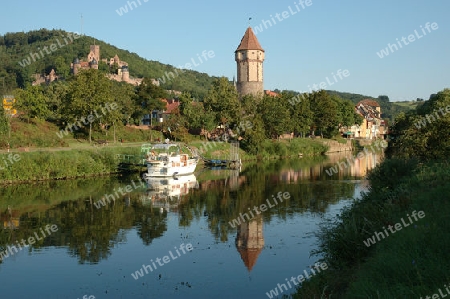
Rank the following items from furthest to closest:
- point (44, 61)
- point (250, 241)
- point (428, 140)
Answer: point (44, 61) < point (428, 140) < point (250, 241)

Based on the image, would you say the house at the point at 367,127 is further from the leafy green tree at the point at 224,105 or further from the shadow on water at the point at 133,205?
the shadow on water at the point at 133,205

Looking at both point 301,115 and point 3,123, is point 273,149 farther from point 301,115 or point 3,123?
point 3,123

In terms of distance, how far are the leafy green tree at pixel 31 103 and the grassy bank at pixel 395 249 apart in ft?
161

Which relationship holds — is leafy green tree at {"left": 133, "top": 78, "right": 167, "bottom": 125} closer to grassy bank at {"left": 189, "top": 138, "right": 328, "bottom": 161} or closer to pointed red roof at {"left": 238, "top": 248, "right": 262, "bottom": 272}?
grassy bank at {"left": 189, "top": 138, "right": 328, "bottom": 161}

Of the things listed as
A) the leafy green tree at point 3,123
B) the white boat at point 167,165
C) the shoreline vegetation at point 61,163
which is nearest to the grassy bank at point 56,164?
the shoreline vegetation at point 61,163

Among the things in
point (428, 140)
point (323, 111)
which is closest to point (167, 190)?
point (428, 140)

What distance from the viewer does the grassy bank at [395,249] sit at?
895 cm

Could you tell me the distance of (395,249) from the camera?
1080 cm

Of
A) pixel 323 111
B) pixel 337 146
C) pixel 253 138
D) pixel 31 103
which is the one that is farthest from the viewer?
pixel 337 146

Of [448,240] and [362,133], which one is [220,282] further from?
[362,133]

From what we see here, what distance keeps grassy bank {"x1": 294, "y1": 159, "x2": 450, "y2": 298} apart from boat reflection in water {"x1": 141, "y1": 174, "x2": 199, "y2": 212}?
14626mm

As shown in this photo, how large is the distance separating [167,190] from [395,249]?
2835cm

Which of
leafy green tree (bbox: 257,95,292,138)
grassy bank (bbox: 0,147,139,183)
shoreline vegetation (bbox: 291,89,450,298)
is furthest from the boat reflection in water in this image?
leafy green tree (bbox: 257,95,292,138)

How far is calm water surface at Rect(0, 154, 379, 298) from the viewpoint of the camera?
16.1m
